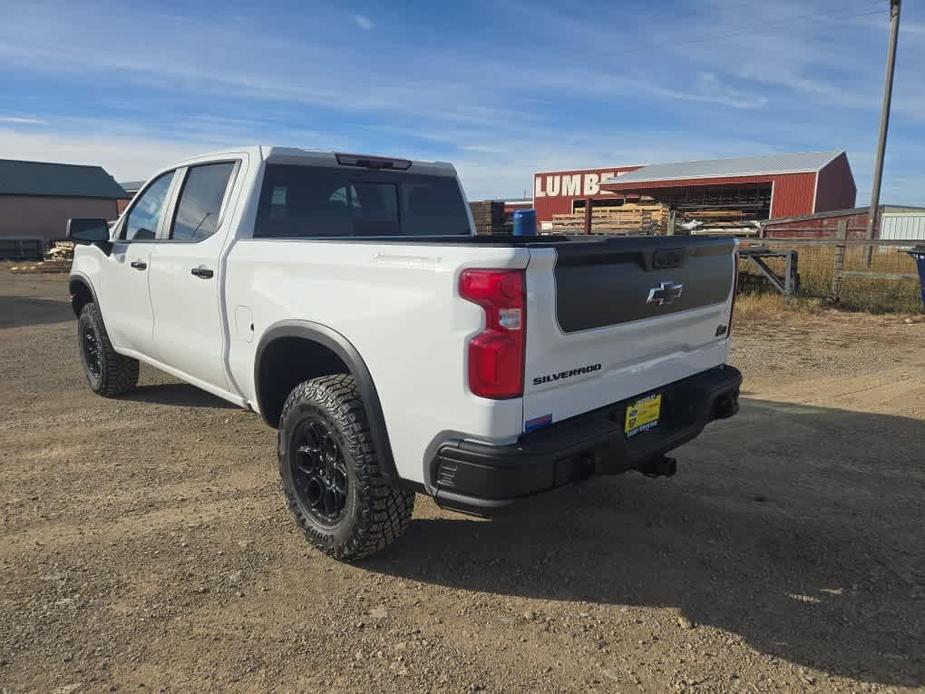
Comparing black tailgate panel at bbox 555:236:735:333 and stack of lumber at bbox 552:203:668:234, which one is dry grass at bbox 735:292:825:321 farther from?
stack of lumber at bbox 552:203:668:234

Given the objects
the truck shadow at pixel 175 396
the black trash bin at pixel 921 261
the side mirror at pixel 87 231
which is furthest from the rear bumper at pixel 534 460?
the black trash bin at pixel 921 261

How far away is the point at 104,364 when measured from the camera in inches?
226

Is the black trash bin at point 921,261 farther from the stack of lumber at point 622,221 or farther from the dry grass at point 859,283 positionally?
the stack of lumber at point 622,221

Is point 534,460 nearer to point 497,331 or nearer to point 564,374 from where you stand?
point 564,374

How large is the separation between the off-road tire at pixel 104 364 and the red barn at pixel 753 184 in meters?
27.7

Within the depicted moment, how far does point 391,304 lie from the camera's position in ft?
8.99

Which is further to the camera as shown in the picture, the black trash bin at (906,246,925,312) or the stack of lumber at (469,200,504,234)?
the stack of lumber at (469,200,504,234)

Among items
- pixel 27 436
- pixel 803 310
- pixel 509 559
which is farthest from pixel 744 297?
pixel 27 436

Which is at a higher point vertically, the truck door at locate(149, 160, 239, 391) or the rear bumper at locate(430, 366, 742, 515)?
the truck door at locate(149, 160, 239, 391)

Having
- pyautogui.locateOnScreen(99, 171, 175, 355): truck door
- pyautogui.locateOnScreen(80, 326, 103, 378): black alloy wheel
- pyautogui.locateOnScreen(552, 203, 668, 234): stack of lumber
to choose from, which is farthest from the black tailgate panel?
pyautogui.locateOnScreen(552, 203, 668, 234): stack of lumber

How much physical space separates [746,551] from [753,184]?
29676 millimetres

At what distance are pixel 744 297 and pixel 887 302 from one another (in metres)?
2.17

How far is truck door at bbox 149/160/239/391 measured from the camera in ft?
12.8

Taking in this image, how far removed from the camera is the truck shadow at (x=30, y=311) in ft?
35.9
